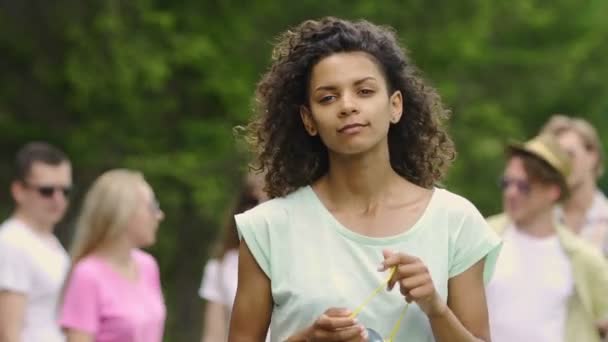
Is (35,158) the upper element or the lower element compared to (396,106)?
upper

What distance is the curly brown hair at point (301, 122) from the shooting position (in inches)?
195

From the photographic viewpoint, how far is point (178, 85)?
19.8m

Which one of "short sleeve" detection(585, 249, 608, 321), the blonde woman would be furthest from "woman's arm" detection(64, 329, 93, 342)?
"short sleeve" detection(585, 249, 608, 321)

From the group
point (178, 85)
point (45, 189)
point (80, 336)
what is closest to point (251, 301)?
point (80, 336)

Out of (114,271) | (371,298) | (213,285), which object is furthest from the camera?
(213,285)

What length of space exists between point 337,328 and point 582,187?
6.34 metres

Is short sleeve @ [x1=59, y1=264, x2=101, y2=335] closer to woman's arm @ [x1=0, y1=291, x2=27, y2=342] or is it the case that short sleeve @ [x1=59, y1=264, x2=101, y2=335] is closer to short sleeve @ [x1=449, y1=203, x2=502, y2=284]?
woman's arm @ [x1=0, y1=291, x2=27, y2=342]

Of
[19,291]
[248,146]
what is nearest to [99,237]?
[19,291]

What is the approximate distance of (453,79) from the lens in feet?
70.2

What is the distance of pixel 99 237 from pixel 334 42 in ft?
11.7

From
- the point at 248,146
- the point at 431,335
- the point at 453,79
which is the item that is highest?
the point at 453,79

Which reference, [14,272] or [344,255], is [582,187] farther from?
[344,255]

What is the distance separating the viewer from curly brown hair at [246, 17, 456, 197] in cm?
495

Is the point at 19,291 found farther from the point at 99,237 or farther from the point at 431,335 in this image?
the point at 431,335
